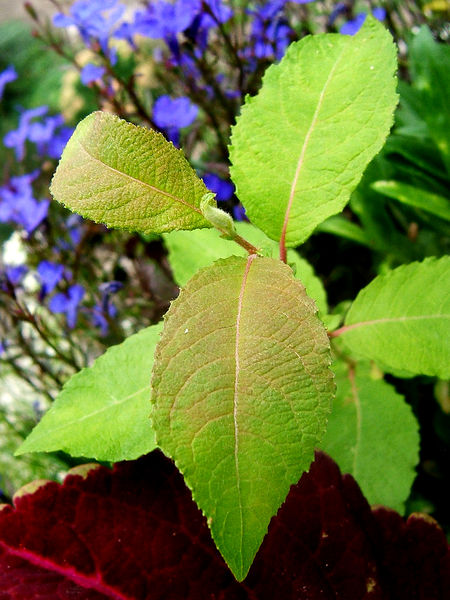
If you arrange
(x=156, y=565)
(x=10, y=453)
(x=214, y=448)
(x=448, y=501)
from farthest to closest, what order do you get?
(x=10, y=453) < (x=448, y=501) < (x=156, y=565) < (x=214, y=448)

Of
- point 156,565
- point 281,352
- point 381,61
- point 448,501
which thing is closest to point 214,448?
point 281,352

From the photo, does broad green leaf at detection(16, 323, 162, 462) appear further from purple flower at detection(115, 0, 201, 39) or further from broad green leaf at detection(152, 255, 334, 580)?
purple flower at detection(115, 0, 201, 39)

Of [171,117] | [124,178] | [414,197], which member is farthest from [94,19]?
[124,178]

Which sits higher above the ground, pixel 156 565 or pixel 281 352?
pixel 281 352

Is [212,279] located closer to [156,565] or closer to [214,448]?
[214,448]

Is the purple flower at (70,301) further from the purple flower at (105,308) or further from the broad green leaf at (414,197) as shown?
the broad green leaf at (414,197)

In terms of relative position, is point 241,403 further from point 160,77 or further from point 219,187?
point 160,77

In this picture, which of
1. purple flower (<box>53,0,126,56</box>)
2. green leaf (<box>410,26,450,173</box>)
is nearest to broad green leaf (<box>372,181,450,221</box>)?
green leaf (<box>410,26,450,173</box>)
